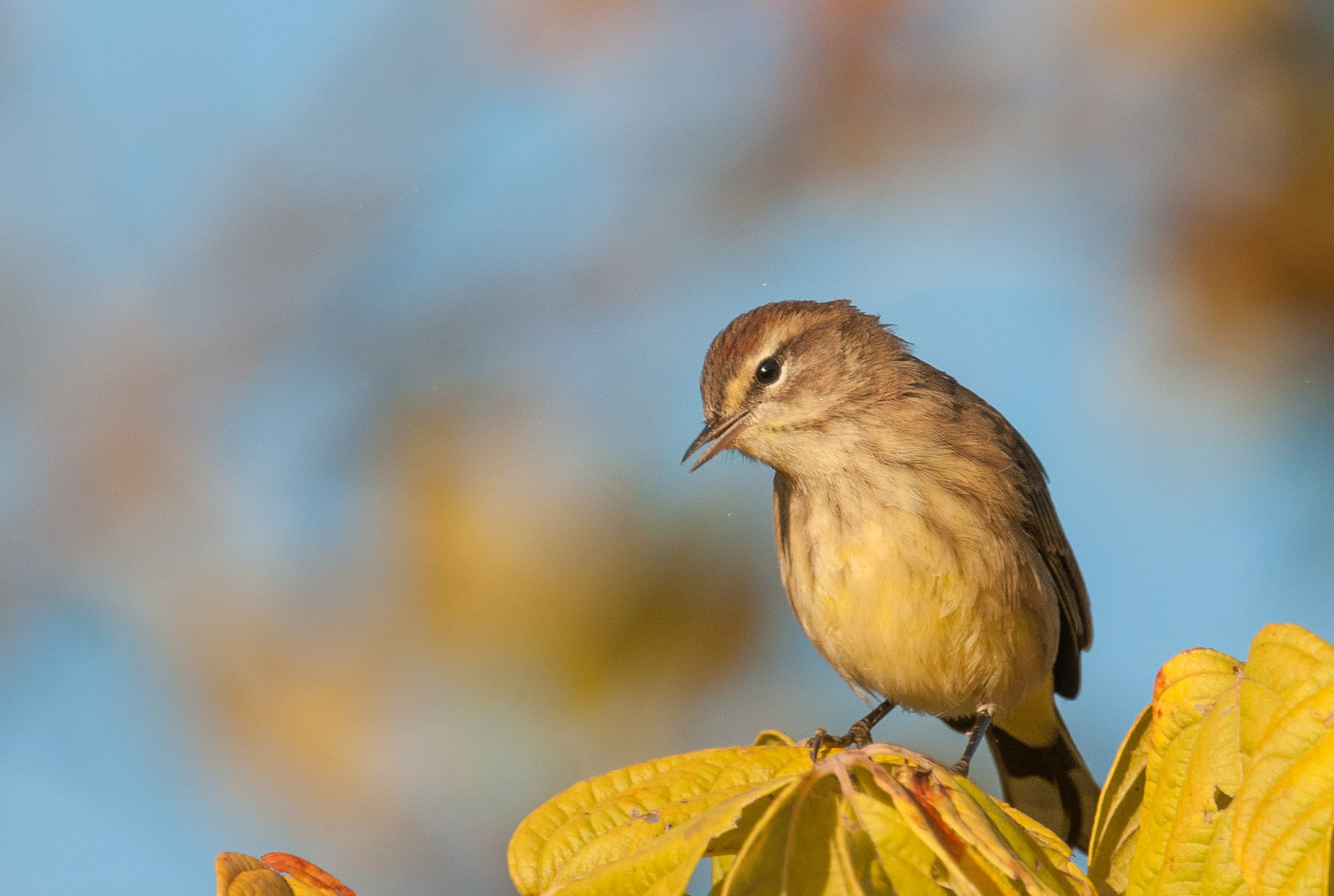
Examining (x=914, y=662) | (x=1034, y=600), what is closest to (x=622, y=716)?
(x=914, y=662)

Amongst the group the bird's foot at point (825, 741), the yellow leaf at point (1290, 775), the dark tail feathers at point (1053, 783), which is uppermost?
the dark tail feathers at point (1053, 783)

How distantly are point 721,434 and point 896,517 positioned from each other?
1.90 feet

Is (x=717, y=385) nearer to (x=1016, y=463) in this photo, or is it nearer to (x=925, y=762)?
(x=1016, y=463)

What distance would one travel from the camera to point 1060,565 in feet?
12.9

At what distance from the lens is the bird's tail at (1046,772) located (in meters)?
4.20

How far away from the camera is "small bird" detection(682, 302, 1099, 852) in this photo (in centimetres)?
339

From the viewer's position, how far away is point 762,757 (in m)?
2.06

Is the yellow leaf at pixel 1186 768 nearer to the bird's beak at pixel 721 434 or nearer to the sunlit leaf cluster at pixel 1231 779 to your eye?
the sunlit leaf cluster at pixel 1231 779

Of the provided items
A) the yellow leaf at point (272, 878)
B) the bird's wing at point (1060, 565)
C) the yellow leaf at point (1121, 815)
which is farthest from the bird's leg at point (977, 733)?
the yellow leaf at point (272, 878)

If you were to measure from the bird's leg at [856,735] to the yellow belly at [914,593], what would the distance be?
6.7 inches

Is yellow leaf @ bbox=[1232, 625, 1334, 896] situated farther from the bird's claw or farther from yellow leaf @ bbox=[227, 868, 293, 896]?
yellow leaf @ bbox=[227, 868, 293, 896]

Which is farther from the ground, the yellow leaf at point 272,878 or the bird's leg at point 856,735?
the bird's leg at point 856,735

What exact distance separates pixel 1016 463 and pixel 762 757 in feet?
6.74

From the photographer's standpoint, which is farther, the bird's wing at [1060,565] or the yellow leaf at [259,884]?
the bird's wing at [1060,565]
